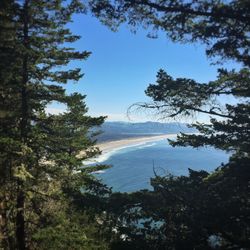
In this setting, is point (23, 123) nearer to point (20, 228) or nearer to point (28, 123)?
point (28, 123)

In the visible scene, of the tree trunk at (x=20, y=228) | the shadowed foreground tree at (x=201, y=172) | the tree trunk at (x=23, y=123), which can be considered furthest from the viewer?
the tree trunk at (x=20, y=228)

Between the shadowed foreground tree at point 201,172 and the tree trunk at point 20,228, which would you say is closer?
the shadowed foreground tree at point 201,172

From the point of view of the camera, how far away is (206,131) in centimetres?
1630

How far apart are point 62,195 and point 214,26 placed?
8.15 meters

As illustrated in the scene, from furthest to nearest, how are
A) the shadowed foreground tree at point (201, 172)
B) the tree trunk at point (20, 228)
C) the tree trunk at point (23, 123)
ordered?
the tree trunk at point (20, 228), the tree trunk at point (23, 123), the shadowed foreground tree at point (201, 172)

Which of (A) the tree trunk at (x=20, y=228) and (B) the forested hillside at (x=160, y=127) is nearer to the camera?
(B) the forested hillside at (x=160, y=127)

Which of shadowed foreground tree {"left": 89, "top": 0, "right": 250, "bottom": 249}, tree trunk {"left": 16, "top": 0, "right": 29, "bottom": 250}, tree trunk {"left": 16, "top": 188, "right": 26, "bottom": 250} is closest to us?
shadowed foreground tree {"left": 89, "top": 0, "right": 250, "bottom": 249}

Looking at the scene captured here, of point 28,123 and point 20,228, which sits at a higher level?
point 28,123

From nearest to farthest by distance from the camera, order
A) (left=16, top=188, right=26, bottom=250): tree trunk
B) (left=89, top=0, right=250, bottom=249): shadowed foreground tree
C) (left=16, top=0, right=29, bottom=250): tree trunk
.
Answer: (left=89, top=0, right=250, bottom=249): shadowed foreground tree < (left=16, top=0, right=29, bottom=250): tree trunk < (left=16, top=188, right=26, bottom=250): tree trunk

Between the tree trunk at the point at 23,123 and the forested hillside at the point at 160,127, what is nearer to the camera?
the forested hillside at the point at 160,127

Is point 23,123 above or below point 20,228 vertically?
above

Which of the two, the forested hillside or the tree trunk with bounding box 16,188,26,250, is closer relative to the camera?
the forested hillside

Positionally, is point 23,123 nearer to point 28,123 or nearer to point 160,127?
point 28,123

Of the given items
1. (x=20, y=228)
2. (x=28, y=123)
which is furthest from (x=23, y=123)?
(x=20, y=228)
